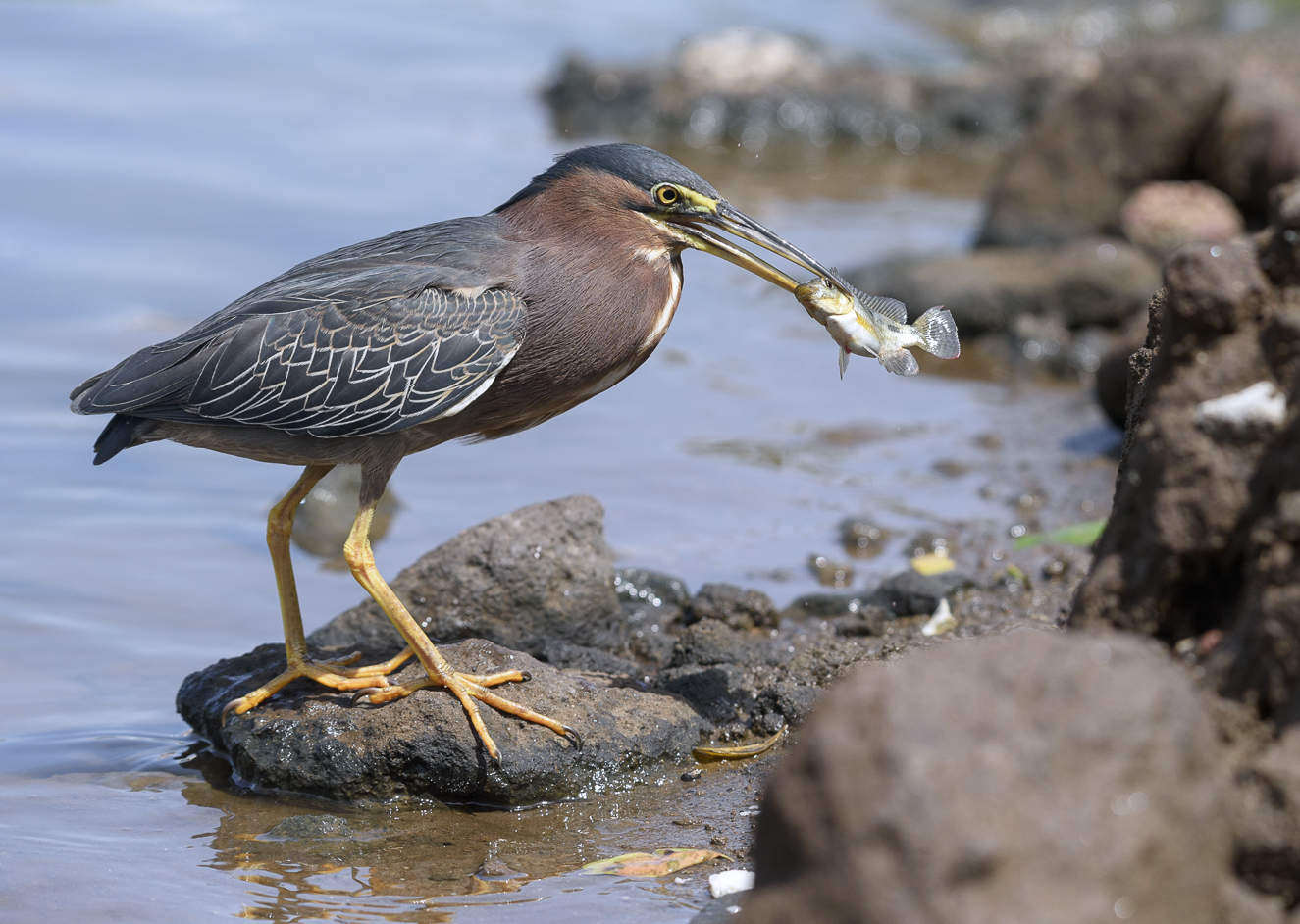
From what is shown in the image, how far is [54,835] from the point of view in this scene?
498 cm

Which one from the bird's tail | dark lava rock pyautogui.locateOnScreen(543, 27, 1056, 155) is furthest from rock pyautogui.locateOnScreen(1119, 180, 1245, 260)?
the bird's tail

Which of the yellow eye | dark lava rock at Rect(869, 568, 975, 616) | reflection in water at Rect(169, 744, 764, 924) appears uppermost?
the yellow eye

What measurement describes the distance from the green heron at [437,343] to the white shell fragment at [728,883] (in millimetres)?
1142

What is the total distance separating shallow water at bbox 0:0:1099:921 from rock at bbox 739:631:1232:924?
1691 mm

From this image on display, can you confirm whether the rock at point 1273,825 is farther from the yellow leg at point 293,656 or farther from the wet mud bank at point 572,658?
the yellow leg at point 293,656

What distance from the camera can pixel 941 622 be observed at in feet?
21.0

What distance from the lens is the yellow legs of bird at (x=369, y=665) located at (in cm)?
520

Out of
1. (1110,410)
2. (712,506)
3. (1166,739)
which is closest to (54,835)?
(1166,739)

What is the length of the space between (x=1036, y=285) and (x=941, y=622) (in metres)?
5.63

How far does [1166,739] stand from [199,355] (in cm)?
402

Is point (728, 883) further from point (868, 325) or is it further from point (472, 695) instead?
point (868, 325)

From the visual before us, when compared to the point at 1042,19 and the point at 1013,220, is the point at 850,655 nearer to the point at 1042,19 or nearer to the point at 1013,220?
the point at 1013,220

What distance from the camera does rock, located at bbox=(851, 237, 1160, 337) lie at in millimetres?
11219

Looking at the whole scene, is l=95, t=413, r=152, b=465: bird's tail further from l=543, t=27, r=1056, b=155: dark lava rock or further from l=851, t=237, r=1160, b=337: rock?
l=543, t=27, r=1056, b=155: dark lava rock
